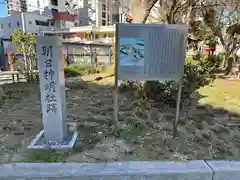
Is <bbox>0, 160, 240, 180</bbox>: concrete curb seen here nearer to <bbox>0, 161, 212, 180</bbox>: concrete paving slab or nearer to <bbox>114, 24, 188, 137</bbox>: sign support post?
<bbox>0, 161, 212, 180</bbox>: concrete paving slab

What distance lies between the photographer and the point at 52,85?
2.34 m

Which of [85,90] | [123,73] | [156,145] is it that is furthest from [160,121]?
[85,90]

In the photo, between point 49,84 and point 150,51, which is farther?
point 150,51

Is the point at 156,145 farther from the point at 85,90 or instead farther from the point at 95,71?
the point at 95,71

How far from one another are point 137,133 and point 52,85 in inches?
56.7

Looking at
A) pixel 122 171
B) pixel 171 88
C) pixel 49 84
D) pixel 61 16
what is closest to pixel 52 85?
pixel 49 84

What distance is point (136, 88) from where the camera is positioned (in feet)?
16.2

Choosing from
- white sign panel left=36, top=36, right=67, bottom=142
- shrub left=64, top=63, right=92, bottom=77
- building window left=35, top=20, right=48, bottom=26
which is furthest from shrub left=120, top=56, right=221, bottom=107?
building window left=35, top=20, right=48, bottom=26

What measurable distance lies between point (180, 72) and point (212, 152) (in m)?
1.12

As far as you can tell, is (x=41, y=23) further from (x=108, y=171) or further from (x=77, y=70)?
(x=108, y=171)

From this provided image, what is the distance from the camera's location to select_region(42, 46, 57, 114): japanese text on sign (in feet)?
7.35

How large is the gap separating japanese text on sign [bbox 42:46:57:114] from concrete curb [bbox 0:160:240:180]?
2.26 ft

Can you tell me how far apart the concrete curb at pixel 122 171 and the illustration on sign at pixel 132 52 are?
4.18 ft

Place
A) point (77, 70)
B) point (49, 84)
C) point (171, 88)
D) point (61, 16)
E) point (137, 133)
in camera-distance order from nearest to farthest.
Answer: point (49, 84), point (137, 133), point (171, 88), point (77, 70), point (61, 16)
